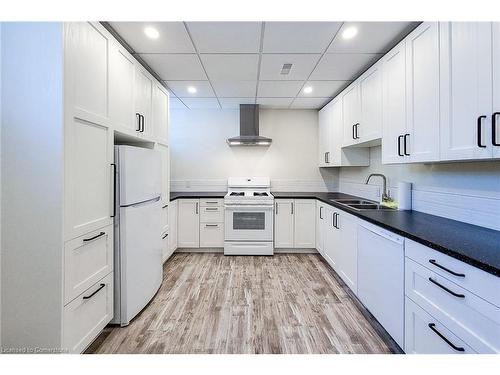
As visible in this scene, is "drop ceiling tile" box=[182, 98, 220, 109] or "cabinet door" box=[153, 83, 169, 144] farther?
"drop ceiling tile" box=[182, 98, 220, 109]

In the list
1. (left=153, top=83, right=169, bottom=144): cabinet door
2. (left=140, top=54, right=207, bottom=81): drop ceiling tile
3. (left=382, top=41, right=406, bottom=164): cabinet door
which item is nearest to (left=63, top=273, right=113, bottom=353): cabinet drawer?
(left=153, top=83, right=169, bottom=144): cabinet door

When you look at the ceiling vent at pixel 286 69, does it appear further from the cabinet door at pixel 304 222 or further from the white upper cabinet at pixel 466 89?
the cabinet door at pixel 304 222

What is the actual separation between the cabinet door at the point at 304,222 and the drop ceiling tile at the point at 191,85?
202 centimetres

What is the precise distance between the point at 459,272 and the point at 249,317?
1.56m

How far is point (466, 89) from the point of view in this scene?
141 cm

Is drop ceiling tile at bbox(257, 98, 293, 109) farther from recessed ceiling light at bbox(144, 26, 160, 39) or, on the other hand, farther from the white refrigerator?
the white refrigerator

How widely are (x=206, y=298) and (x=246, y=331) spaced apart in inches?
26.0

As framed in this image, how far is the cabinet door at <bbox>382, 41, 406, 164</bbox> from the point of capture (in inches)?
78.9

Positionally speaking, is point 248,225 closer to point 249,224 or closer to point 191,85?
point 249,224

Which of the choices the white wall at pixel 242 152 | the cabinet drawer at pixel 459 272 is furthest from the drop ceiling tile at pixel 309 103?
the cabinet drawer at pixel 459 272

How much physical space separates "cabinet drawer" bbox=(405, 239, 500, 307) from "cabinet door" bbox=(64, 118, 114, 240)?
2.03 m

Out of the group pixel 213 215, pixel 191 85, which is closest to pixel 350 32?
pixel 191 85

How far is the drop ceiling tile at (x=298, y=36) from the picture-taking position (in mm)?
1913
